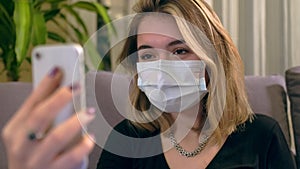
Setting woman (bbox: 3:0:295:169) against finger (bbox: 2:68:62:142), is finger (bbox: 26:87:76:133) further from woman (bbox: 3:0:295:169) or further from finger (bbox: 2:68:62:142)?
woman (bbox: 3:0:295:169)

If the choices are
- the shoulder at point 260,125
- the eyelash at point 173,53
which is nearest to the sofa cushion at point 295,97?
the shoulder at point 260,125

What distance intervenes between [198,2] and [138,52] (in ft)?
0.67

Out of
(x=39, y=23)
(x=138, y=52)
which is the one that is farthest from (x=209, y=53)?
(x=39, y=23)

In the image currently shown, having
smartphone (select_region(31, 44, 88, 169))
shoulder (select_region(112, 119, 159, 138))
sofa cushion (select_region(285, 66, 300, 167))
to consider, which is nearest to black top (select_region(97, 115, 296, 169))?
shoulder (select_region(112, 119, 159, 138))

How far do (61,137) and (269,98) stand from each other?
114 centimetres

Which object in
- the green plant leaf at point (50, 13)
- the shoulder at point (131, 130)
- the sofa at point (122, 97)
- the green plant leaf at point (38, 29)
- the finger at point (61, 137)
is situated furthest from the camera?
the green plant leaf at point (50, 13)

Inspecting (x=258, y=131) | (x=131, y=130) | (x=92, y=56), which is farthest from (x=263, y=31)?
(x=131, y=130)

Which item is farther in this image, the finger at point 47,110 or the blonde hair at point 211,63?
the blonde hair at point 211,63

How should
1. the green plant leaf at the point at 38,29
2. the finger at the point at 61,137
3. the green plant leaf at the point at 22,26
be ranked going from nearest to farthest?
the finger at the point at 61,137 < the green plant leaf at the point at 22,26 < the green plant leaf at the point at 38,29

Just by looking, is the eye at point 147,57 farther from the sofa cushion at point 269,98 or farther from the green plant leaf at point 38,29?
the green plant leaf at point 38,29

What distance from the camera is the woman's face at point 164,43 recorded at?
115 cm

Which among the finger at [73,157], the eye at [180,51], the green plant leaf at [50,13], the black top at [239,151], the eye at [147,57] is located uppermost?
the green plant leaf at [50,13]

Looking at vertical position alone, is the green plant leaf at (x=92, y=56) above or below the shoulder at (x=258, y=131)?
above

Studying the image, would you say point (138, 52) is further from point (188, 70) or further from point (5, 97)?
point (5, 97)
